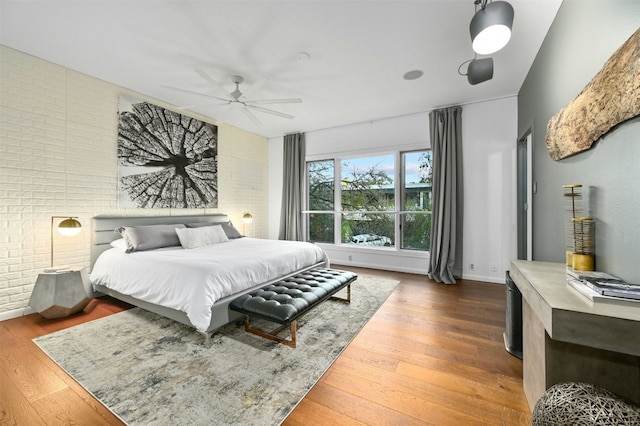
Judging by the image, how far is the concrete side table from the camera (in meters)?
2.62

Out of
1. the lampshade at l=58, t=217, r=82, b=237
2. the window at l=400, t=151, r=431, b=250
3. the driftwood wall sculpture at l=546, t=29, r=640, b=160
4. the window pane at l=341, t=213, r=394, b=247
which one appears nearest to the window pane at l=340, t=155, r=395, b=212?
the window pane at l=341, t=213, r=394, b=247

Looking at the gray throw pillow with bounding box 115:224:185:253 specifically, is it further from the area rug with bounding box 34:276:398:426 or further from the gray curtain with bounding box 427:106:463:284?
the gray curtain with bounding box 427:106:463:284

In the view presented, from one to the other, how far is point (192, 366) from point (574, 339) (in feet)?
7.20

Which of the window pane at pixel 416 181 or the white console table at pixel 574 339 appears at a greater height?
the window pane at pixel 416 181

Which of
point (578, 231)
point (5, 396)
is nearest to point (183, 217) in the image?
point (5, 396)

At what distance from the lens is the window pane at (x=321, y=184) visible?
5.54 metres

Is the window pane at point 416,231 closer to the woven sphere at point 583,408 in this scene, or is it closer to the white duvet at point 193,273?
the white duvet at point 193,273

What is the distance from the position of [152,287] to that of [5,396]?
1047 mm

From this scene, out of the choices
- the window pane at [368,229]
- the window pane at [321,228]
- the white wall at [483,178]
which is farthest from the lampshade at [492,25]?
the window pane at [321,228]

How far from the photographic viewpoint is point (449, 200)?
13.7ft

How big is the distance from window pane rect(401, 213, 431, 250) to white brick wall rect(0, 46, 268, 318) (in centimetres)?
439

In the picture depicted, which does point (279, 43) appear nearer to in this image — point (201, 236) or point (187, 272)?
point (187, 272)

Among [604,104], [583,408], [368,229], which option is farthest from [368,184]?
[583,408]

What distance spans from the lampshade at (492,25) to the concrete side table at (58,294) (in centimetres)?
427
